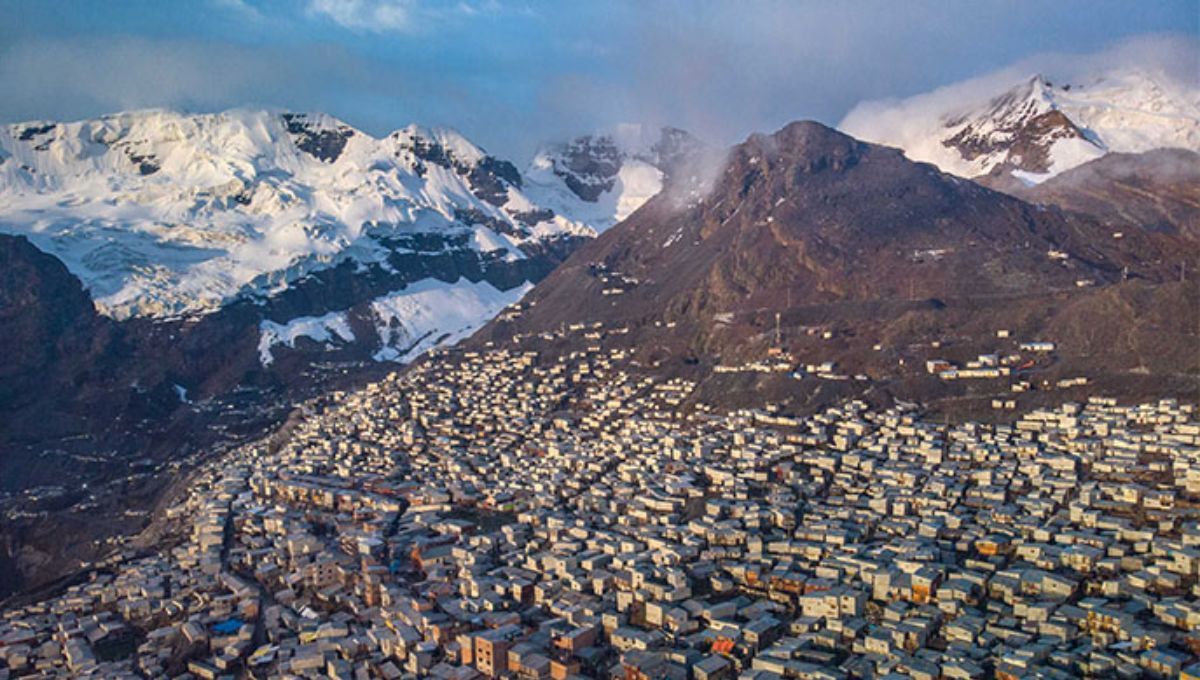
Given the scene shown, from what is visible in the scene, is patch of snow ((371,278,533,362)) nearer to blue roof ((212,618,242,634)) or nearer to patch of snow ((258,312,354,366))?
patch of snow ((258,312,354,366))

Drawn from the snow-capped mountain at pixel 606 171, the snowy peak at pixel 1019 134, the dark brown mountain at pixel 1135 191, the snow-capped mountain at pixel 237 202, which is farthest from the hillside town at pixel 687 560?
the snow-capped mountain at pixel 606 171

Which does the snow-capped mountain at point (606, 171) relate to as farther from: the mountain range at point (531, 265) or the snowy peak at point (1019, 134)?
the snowy peak at point (1019, 134)

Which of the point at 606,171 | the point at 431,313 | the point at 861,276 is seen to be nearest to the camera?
the point at 861,276

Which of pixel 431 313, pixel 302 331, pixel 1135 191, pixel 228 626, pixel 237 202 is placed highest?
pixel 1135 191

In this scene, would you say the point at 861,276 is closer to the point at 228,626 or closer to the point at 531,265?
the point at 228,626

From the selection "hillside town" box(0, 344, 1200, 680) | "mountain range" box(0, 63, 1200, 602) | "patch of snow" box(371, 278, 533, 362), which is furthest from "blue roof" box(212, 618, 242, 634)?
"patch of snow" box(371, 278, 533, 362)

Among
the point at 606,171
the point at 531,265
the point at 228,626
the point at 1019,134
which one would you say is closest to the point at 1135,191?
the point at 1019,134

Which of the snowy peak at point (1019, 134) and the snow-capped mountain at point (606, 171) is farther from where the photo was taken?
the snow-capped mountain at point (606, 171)
